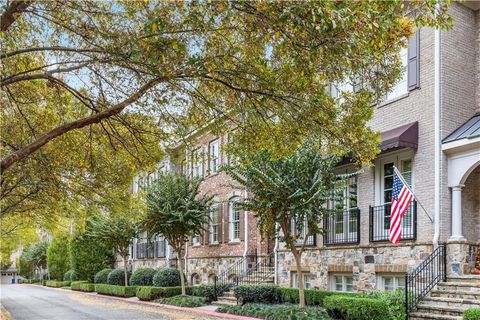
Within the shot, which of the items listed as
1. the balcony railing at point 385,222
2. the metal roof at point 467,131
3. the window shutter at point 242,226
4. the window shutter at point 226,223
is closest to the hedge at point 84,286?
the window shutter at point 226,223

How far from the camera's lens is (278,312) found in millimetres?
15992

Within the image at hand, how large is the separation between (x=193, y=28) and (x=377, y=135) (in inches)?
159

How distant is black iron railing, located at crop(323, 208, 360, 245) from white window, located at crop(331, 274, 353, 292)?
1085 millimetres

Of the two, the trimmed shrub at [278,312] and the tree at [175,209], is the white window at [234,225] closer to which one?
the tree at [175,209]

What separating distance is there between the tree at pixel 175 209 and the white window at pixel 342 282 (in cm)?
728

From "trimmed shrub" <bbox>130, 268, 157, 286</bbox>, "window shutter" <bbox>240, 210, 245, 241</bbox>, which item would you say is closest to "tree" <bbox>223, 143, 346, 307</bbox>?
"window shutter" <bbox>240, 210, 245, 241</bbox>

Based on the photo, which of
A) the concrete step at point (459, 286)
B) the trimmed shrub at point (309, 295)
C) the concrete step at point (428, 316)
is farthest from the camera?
the trimmed shrub at point (309, 295)

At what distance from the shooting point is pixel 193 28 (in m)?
7.88

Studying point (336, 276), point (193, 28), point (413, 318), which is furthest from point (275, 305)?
point (193, 28)

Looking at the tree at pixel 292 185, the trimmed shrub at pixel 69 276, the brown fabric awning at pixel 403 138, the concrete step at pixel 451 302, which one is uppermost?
the brown fabric awning at pixel 403 138

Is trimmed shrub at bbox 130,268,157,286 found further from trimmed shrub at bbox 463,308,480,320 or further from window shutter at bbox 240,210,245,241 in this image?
trimmed shrub at bbox 463,308,480,320

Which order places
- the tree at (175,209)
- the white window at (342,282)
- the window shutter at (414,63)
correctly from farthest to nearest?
the tree at (175,209), the white window at (342,282), the window shutter at (414,63)

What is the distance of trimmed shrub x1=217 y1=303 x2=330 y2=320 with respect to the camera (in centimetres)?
1513

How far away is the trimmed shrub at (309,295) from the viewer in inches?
662
